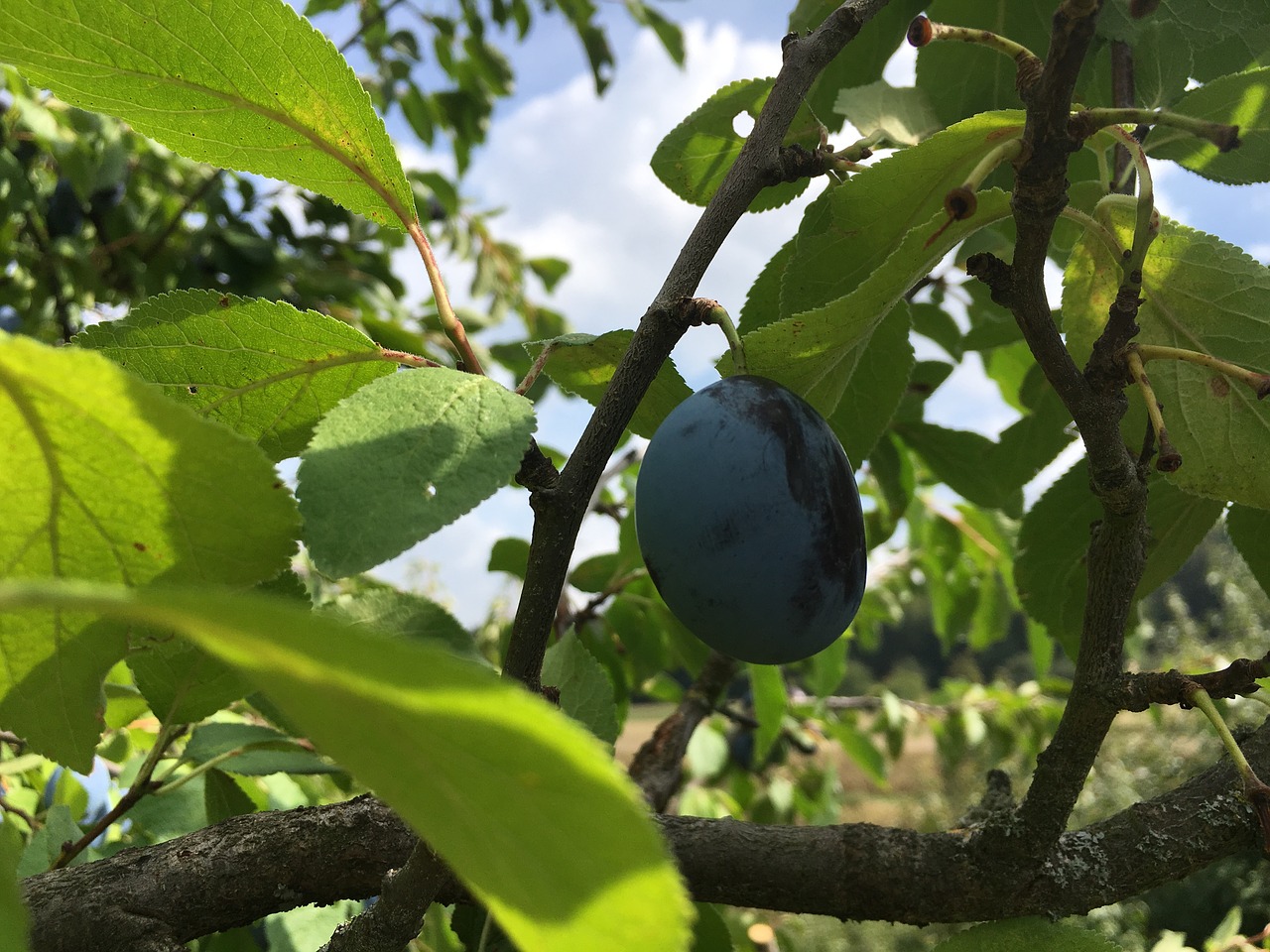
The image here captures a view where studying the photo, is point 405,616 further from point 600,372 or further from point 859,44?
point 859,44

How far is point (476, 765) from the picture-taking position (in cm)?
27

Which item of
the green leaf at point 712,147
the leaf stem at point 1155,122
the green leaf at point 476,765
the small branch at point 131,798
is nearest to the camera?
the green leaf at point 476,765

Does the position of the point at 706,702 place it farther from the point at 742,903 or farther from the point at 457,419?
the point at 457,419

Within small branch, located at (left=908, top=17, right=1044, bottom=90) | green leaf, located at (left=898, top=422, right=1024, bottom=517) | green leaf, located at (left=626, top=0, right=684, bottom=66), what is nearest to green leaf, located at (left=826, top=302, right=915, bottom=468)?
small branch, located at (left=908, top=17, right=1044, bottom=90)

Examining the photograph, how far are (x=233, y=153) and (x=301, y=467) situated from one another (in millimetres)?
271

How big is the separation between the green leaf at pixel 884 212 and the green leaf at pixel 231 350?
303 mm

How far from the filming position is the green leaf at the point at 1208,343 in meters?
0.61

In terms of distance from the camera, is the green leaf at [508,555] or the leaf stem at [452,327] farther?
the green leaf at [508,555]

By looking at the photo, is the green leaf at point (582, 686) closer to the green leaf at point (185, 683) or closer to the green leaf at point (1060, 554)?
Answer: the green leaf at point (185, 683)

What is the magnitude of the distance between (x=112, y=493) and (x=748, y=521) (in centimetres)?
32

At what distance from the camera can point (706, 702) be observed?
4.40 ft

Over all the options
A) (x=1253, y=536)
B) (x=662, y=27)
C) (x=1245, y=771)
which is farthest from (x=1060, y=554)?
(x=662, y=27)

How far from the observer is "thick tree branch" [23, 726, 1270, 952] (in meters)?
0.58

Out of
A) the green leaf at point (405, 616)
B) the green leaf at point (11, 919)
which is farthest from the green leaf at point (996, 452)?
the green leaf at point (11, 919)
